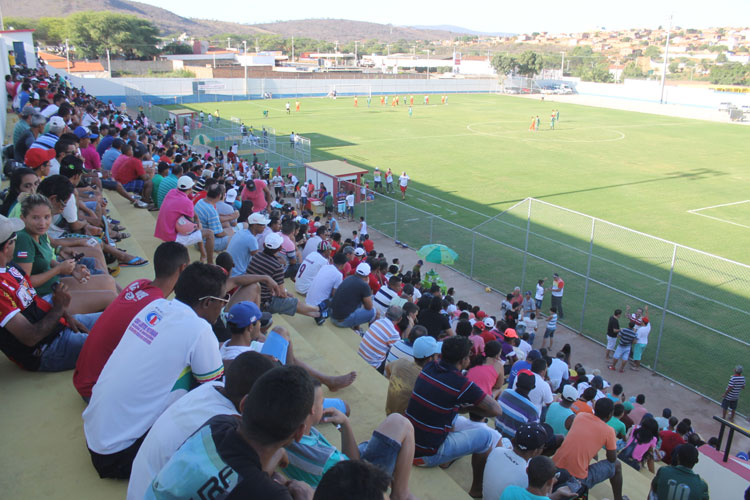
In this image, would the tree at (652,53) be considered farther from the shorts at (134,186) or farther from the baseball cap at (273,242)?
the baseball cap at (273,242)

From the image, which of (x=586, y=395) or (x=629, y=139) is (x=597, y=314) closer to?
(x=586, y=395)

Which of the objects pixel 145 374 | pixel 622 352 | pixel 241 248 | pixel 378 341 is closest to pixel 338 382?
pixel 378 341

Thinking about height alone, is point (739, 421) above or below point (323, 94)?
below

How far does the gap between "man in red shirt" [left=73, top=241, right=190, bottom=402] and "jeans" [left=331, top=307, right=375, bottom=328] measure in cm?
424

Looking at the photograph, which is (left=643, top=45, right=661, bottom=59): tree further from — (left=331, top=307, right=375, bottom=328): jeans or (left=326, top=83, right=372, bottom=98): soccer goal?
(left=331, top=307, right=375, bottom=328): jeans

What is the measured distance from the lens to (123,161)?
11820 millimetres

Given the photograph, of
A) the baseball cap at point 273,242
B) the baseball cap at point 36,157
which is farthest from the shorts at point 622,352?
the baseball cap at point 36,157

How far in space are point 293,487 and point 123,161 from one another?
10611 millimetres

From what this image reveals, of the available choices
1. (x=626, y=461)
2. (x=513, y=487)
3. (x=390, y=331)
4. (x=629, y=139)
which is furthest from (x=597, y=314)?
(x=629, y=139)

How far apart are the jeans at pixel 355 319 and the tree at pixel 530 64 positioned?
100 m

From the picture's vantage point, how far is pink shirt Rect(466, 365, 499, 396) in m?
6.48

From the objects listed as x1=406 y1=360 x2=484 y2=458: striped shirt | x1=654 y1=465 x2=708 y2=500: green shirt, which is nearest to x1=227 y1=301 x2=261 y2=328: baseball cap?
x1=406 y1=360 x2=484 y2=458: striped shirt

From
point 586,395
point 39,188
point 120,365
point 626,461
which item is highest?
point 39,188

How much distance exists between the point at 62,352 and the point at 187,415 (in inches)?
97.5
